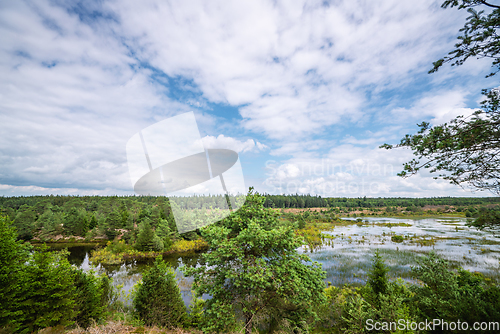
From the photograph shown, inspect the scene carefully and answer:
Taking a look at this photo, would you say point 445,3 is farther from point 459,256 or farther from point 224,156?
point 459,256

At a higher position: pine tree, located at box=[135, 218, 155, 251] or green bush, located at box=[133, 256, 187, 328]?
green bush, located at box=[133, 256, 187, 328]

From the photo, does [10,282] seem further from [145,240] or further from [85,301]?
[145,240]

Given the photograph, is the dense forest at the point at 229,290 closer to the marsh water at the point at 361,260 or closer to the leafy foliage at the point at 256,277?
the leafy foliage at the point at 256,277

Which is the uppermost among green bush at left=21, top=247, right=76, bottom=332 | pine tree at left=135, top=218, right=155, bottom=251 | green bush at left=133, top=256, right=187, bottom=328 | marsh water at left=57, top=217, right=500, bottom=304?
green bush at left=21, top=247, right=76, bottom=332

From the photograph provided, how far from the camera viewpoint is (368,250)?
3441cm

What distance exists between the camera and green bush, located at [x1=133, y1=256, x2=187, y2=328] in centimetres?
988

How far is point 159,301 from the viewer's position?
10.1 meters

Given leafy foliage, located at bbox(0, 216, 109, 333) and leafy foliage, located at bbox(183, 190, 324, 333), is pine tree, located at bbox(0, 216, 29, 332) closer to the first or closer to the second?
leafy foliage, located at bbox(0, 216, 109, 333)

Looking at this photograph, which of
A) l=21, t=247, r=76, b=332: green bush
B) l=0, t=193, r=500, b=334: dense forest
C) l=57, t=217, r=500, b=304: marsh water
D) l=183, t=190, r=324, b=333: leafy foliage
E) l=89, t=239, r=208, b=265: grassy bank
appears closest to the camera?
l=0, t=193, r=500, b=334: dense forest

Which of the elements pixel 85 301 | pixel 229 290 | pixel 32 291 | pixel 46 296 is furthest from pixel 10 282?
pixel 229 290

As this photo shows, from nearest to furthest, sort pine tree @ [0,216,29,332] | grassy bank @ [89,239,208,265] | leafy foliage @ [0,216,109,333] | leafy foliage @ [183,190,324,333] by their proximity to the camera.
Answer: pine tree @ [0,216,29,332]
leafy foliage @ [0,216,109,333]
leafy foliage @ [183,190,324,333]
grassy bank @ [89,239,208,265]

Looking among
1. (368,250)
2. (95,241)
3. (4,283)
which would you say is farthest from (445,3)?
(95,241)

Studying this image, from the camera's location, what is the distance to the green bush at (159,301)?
32.4 ft

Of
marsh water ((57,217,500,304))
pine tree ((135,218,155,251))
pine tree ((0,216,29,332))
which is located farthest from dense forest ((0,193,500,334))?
pine tree ((135,218,155,251))
